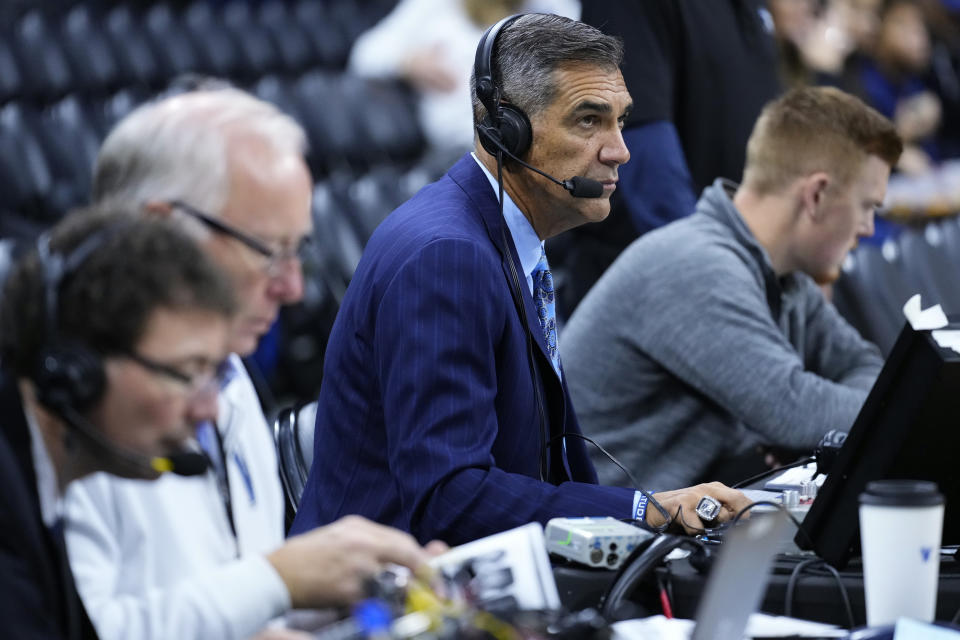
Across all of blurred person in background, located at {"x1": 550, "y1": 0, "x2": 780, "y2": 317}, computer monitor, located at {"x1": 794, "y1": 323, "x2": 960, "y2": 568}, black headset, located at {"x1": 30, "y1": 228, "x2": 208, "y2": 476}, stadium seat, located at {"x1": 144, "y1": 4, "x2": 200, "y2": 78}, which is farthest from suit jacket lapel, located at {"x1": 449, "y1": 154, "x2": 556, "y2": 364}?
stadium seat, located at {"x1": 144, "y1": 4, "x2": 200, "y2": 78}

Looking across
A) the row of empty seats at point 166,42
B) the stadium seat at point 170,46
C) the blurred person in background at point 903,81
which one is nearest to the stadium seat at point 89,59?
the row of empty seats at point 166,42

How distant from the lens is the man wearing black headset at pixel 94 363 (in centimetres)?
109

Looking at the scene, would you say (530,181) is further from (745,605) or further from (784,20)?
(784,20)

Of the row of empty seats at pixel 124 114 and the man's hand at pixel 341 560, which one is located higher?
the man's hand at pixel 341 560

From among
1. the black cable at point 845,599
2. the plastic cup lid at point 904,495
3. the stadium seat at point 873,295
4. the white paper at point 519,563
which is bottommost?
the stadium seat at point 873,295

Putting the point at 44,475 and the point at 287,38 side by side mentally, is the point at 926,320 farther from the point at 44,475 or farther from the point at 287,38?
the point at 287,38

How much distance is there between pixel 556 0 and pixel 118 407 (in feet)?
11.9

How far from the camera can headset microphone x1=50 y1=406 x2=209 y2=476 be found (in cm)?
113

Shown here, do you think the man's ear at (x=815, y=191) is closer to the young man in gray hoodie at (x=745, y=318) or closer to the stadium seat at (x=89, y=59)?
the young man in gray hoodie at (x=745, y=318)

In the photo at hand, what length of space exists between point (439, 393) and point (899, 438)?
0.55 metres

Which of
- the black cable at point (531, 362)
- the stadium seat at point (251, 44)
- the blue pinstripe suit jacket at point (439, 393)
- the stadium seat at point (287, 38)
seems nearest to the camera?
the blue pinstripe suit jacket at point (439, 393)

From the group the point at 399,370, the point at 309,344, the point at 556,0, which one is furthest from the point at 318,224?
the point at 399,370

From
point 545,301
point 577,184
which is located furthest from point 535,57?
point 545,301

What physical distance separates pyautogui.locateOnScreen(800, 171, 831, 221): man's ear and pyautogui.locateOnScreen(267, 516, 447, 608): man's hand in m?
1.69
